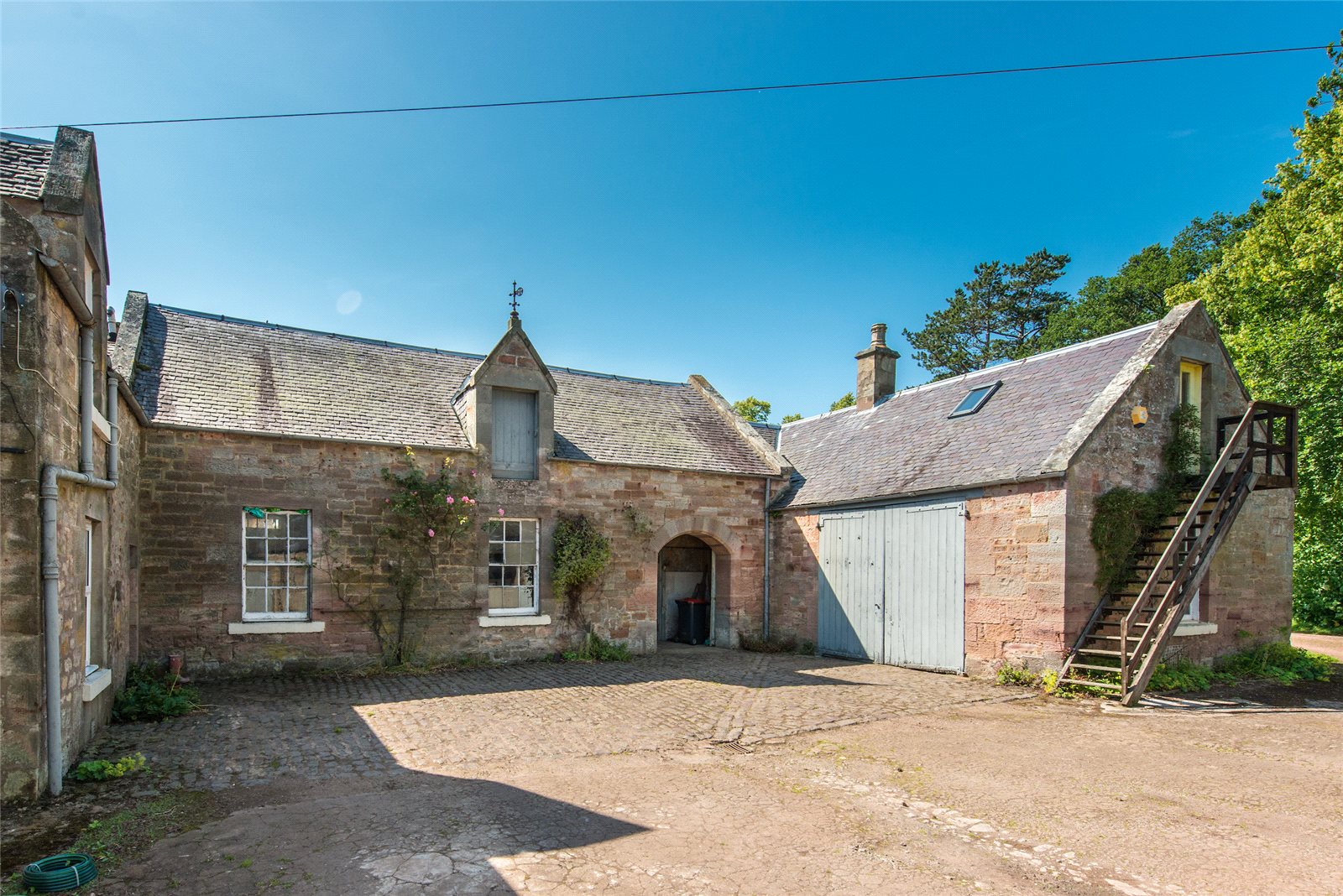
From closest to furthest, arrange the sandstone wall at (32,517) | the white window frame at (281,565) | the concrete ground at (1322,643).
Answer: the sandstone wall at (32,517) → the white window frame at (281,565) → the concrete ground at (1322,643)

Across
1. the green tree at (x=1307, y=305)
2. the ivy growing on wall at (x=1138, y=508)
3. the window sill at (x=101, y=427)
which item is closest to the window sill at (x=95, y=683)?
the window sill at (x=101, y=427)

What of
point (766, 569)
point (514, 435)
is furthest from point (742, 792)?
point (766, 569)

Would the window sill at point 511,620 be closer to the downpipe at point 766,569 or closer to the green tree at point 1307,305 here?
the downpipe at point 766,569

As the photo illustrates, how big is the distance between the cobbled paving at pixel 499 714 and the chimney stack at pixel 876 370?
7.05 m

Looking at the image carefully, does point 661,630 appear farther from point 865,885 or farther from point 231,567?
point 865,885

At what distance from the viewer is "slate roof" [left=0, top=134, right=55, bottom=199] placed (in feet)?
22.9

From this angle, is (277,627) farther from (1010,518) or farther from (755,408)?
(755,408)

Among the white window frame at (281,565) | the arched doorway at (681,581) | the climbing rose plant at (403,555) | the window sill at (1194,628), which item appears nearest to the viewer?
the white window frame at (281,565)

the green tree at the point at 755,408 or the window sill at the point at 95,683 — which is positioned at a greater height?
the green tree at the point at 755,408

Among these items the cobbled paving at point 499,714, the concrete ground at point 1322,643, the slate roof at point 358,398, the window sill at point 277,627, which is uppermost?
the slate roof at point 358,398

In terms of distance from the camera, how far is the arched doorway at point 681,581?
17797 millimetres

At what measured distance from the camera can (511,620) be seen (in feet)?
45.1

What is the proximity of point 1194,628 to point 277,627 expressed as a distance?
→ 14594mm

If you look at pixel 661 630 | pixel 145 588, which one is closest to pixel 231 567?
pixel 145 588
